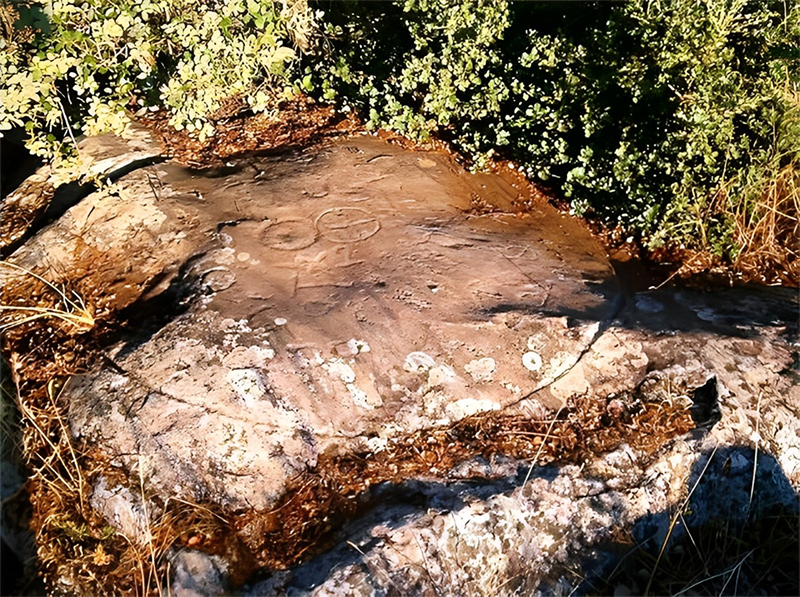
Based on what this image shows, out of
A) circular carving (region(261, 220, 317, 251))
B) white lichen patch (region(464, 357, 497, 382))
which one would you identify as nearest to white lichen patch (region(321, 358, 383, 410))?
white lichen patch (region(464, 357, 497, 382))

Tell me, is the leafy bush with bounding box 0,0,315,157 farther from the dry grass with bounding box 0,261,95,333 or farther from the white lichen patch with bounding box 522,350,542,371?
the white lichen patch with bounding box 522,350,542,371

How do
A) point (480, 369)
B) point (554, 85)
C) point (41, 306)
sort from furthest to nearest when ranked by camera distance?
point (554, 85)
point (41, 306)
point (480, 369)

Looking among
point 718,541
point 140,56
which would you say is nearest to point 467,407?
point 718,541

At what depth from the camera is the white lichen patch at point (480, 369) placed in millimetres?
3270

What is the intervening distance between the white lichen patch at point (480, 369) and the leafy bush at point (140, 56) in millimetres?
2328

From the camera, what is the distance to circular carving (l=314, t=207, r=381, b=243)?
3814mm

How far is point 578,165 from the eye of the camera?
14.3 ft

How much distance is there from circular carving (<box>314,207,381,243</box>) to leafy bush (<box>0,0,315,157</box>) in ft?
3.34

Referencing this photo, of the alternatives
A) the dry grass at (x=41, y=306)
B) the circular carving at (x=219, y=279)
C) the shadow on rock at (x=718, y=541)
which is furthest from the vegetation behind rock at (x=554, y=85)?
the shadow on rock at (x=718, y=541)

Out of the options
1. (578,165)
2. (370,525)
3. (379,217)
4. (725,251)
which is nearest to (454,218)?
(379,217)

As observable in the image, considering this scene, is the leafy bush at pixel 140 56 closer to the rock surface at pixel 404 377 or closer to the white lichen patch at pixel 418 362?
the rock surface at pixel 404 377

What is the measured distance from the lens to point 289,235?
12.4 ft

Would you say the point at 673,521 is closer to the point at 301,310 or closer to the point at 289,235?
the point at 301,310

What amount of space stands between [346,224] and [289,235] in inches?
14.1
